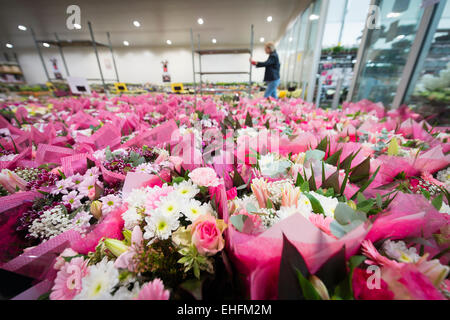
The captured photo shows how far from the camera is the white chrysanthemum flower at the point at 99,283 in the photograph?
29cm

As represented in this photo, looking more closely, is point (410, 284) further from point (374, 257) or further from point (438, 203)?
point (438, 203)

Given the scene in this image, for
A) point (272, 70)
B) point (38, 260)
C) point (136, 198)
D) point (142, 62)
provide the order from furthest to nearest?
point (142, 62) → point (272, 70) → point (136, 198) → point (38, 260)

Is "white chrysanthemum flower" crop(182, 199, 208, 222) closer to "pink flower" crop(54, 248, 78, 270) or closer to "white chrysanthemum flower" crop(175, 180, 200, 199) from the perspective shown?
"white chrysanthemum flower" crop(175, 180, 200, 199)

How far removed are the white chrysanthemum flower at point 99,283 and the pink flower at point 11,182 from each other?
1.55 ft

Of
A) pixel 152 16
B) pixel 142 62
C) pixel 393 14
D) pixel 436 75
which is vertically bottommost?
pixel 436 75

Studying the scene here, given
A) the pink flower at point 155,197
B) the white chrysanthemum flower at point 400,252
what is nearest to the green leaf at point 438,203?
the white chrysanthemum flower at point 400,252

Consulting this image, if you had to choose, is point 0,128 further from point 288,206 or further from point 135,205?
point 288,206

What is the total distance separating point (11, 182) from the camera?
0.56 metres

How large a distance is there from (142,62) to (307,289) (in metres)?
15.9

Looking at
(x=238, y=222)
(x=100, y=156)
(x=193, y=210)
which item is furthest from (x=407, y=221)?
(x=100, y=156)
